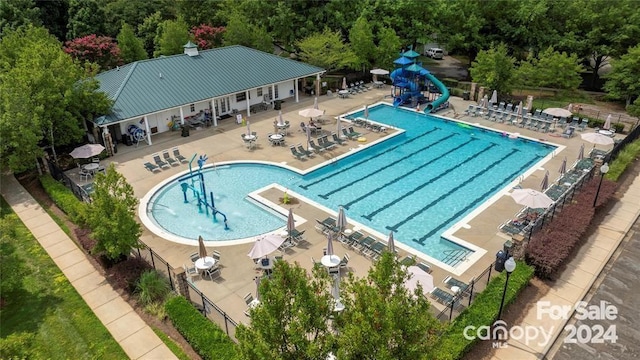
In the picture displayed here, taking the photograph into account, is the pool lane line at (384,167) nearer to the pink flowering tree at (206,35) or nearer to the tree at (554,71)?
the tree at (554,71)

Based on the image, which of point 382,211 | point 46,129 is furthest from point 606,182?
point 46,129

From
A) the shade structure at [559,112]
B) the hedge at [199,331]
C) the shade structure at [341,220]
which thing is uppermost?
the shade structure at [559,112]

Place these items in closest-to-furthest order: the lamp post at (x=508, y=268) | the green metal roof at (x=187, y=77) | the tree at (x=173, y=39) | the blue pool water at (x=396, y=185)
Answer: the lamp post at (x=508, y=268)
the blue pool water at (x=396, y=185)
the green metal roof at (x=187, y=77)
the tree at (x=173, y=39)

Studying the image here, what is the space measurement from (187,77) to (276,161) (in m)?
11.0

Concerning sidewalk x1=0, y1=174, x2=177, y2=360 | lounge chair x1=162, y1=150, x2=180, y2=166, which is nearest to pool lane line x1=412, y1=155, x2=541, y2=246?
sidewalk x1=0, y1=174, x2=177, y2=360

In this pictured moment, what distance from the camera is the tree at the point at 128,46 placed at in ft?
136

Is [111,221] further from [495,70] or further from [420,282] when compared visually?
[495,70]

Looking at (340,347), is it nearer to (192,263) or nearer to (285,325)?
(285,325)

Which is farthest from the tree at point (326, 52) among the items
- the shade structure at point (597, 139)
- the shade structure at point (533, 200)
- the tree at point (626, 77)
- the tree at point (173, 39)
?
the shade structure at point (533, 200)

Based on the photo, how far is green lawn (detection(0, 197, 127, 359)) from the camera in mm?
13961

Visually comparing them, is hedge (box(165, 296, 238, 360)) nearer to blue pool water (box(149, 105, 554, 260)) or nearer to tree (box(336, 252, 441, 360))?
tree (box(336, 252, 441, 360))

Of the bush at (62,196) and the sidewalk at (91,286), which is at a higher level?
the bush at (62,196)

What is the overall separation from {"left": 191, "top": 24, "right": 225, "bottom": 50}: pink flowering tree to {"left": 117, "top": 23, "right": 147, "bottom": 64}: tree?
5524mm

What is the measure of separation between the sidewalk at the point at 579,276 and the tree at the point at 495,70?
15.7 metres
